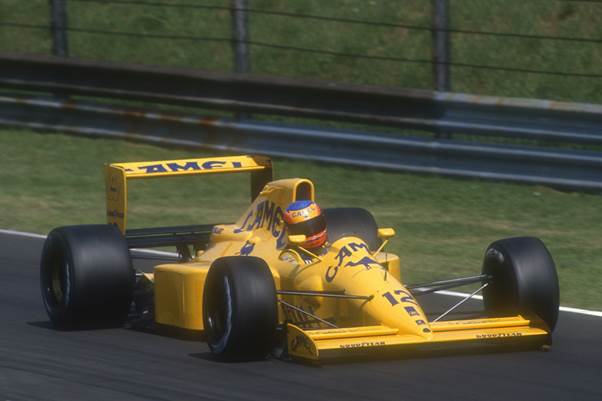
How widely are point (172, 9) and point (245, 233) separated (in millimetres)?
11605

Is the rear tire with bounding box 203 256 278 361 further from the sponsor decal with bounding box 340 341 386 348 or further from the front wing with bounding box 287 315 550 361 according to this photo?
the sponsor decal with bounding box 340 341 386 348

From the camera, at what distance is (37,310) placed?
32.1 feet

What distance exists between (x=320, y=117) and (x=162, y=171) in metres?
5.66

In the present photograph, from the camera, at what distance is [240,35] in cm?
1575

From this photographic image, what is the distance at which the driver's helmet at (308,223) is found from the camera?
8359 millimetres

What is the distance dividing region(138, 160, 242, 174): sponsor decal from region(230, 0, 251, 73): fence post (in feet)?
19.7

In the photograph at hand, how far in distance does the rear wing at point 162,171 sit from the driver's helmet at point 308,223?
4.35 feet

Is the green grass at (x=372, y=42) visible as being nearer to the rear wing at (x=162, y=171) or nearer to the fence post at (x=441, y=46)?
the fence post at (x=441, y=46)

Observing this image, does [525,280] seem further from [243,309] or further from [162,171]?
[162,171]

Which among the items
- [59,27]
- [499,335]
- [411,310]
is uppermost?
[59,27]

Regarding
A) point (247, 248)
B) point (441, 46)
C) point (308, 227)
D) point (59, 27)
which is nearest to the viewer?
point (308, 227)

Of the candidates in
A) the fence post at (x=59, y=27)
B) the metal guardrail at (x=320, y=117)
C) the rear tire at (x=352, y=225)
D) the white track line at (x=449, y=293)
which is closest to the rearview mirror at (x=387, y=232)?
the rear tire at (x=352, y=225)

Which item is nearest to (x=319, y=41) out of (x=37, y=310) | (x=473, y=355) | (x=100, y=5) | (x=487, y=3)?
(x=487, y=3)

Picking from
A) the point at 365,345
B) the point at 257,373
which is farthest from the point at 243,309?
the point at 365,345
